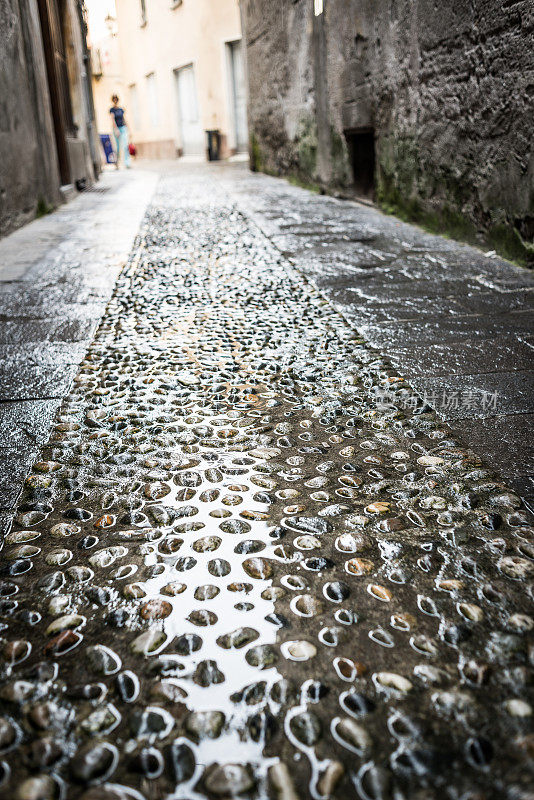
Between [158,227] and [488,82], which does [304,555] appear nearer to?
[488,82]

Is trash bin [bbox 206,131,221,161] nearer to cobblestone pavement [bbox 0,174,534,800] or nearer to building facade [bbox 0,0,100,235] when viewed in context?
building facade [bbox 0,0,100,235]

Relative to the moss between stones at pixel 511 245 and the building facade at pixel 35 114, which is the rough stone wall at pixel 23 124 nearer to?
the building facade at pixel 35 114

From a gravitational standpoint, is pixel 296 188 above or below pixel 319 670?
above

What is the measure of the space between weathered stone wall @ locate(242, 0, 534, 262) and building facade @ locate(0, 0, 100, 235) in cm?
319

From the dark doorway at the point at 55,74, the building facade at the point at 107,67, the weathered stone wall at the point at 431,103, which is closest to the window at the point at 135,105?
the building facade at the point at 107,67

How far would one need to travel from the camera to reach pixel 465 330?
98.0 inches

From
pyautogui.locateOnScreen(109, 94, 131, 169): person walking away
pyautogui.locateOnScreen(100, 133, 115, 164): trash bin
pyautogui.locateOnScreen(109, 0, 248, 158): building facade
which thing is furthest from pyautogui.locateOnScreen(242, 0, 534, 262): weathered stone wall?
pyautogui.locateOnScreen(100, 133, 115, 164): trash bin

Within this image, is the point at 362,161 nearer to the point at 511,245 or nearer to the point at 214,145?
the point at 511,245

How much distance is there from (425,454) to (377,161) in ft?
15.8

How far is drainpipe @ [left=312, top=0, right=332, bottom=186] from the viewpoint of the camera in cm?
690

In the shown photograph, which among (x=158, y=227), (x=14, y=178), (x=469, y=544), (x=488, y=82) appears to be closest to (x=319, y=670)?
(x=469, y=544)

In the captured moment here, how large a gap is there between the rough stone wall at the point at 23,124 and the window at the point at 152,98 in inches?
655

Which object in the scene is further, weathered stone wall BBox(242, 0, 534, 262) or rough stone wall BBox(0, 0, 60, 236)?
rough stone wall BBox(0, 0, 60, 236)

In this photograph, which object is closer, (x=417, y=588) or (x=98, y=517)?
(x=417, y=588)
